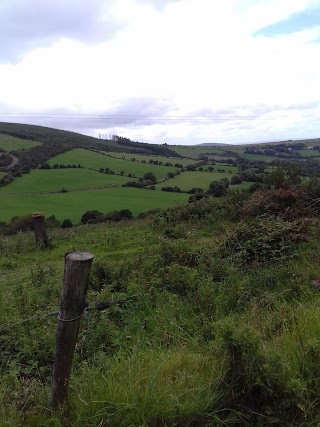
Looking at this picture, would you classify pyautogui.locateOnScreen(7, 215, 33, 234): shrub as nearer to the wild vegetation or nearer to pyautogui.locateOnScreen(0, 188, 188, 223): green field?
pyautogui.locateOnScreen(0, 188, 188, 223): green field

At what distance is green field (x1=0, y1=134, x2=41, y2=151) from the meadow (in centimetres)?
2060

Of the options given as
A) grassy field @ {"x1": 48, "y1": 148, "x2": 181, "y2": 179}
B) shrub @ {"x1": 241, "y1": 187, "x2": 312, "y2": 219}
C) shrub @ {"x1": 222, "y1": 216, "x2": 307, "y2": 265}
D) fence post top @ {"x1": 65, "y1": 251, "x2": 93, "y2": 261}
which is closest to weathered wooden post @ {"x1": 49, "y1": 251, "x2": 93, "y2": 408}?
fence post top @ {"x1": 65, "y1": 251, "x2": 93, "y2": 261}

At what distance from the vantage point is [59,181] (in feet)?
212

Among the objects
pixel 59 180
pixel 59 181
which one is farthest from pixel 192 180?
pixel 59 180

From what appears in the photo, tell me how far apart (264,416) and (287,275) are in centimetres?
305

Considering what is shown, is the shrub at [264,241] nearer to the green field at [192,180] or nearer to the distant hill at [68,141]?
the green field at [192,180]

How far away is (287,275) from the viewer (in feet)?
18.3

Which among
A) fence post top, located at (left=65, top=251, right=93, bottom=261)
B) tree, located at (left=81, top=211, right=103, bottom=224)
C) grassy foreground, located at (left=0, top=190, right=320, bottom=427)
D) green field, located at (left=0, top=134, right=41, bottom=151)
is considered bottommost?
tree, located at (left=81, top=211, right=103, bottom=224)

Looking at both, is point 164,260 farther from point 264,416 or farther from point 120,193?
point 120,193

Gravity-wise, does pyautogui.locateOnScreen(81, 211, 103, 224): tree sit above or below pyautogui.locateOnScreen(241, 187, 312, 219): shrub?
below

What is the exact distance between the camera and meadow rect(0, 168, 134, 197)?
201 feet

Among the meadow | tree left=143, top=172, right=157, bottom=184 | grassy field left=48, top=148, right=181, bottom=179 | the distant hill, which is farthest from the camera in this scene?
the distant hill

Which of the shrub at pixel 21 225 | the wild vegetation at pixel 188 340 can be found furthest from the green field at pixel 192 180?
the wild vegetation at pixel 188 340

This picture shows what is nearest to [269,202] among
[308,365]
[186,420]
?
[308,365]
